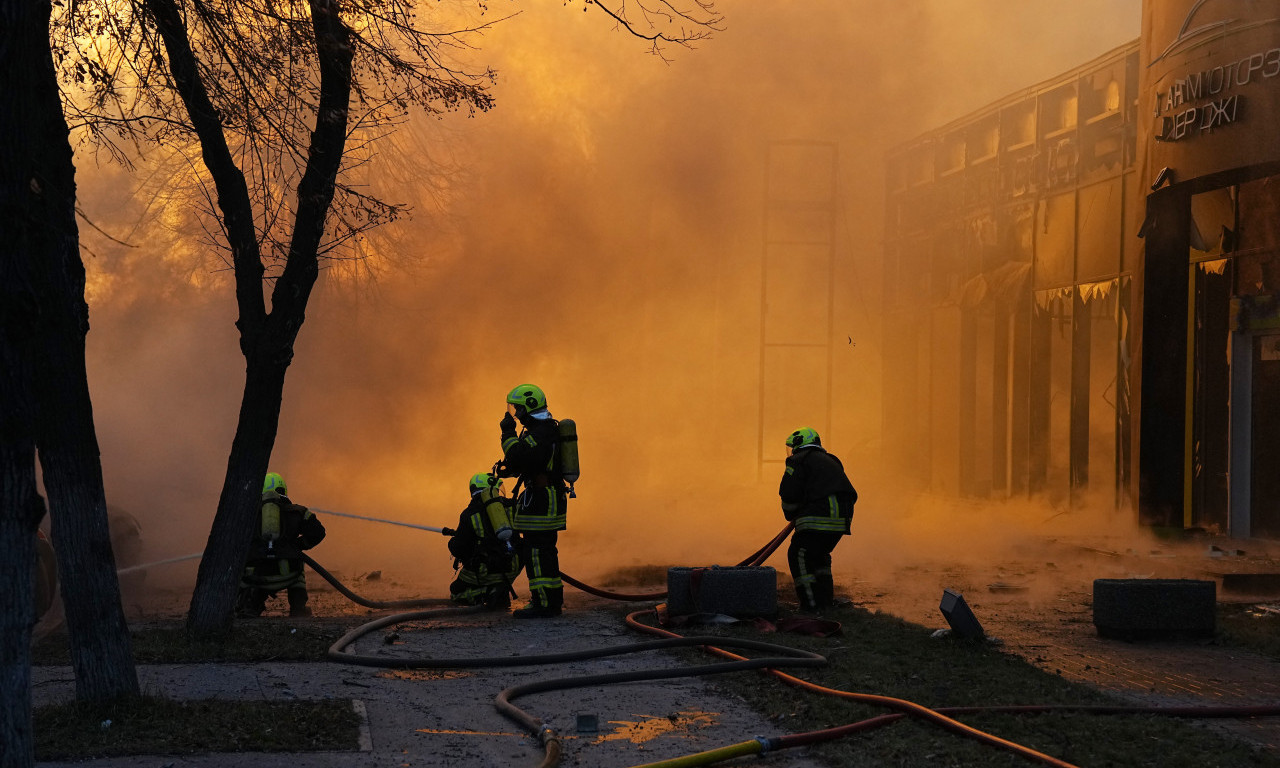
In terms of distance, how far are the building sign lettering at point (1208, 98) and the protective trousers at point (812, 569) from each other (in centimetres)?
793

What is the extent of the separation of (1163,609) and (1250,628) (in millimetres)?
981

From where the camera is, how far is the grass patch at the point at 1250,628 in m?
7.61

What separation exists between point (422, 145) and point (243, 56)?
11652 mm

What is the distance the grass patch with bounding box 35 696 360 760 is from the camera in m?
4.93

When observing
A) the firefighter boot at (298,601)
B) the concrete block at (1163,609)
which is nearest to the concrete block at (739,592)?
the concrete block at (1163,609)

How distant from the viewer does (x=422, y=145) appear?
690 inches

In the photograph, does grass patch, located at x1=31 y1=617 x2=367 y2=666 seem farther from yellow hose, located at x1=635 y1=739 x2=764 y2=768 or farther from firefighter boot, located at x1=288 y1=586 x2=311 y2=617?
yellow hose, located at x1=635 y1=739 x2=764 y2=768

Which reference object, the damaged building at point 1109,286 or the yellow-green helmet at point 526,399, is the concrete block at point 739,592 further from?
the damaged building at point 1109,286

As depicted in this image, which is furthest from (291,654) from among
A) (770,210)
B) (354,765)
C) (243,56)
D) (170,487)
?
(770,210)

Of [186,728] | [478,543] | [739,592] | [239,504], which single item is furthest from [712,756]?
[478,543]

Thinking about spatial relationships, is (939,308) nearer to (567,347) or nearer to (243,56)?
→ (567,347)

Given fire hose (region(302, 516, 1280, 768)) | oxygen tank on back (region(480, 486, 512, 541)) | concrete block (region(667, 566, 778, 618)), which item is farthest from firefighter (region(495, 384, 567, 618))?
concrete block (region(667, 566, 778, 618))

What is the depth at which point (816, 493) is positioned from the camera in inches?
360

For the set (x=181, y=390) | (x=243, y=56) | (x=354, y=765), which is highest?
(x=243, y=56)
